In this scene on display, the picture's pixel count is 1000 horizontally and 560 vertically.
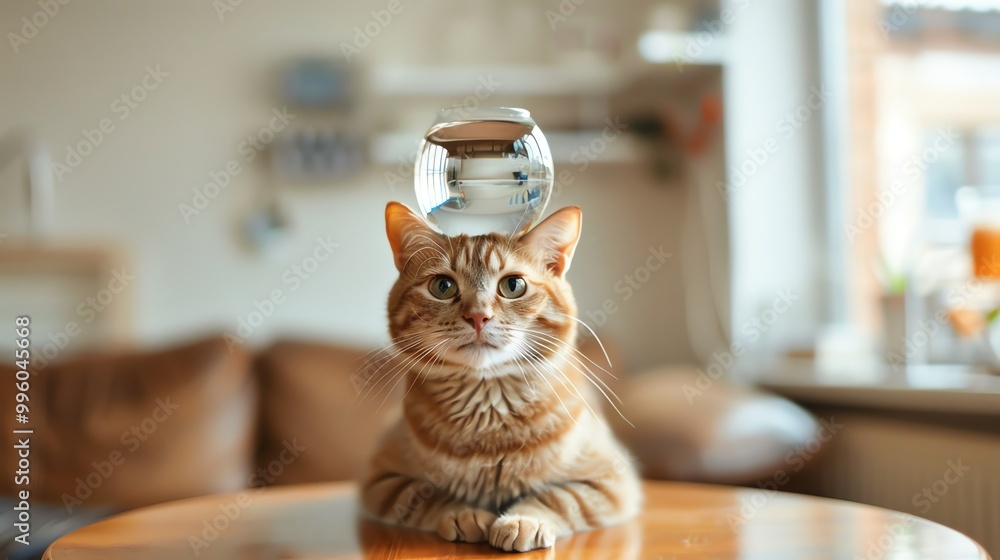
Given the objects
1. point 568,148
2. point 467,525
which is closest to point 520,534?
point 467,525

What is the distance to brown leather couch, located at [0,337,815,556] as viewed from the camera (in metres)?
1.87

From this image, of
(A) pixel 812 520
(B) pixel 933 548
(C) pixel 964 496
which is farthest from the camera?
(C) pixel 964 496

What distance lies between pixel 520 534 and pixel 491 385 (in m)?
0.18

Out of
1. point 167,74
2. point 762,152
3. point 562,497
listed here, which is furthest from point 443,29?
point 562,497

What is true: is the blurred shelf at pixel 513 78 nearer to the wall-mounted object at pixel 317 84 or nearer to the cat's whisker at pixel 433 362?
the wall-mounted object at pixel 317 84

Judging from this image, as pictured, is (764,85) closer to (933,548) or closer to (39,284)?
(933,548)

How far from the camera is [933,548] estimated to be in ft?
2.88

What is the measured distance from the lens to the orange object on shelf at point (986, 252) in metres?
1.71

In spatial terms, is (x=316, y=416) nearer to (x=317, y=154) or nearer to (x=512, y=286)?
(x=317, y=154)

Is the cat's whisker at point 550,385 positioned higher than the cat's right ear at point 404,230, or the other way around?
the cat's right ear at point 404,230

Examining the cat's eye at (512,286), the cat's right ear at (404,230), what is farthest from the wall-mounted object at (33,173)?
the cat's eye at (512,286)

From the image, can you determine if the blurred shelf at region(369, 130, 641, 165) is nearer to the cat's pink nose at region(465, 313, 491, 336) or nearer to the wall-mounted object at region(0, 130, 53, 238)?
the wall-mounted object at region(0, 130, 53, 238)

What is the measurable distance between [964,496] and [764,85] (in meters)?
1.46

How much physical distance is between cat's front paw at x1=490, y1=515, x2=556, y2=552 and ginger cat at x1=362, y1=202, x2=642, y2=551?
35 mm
